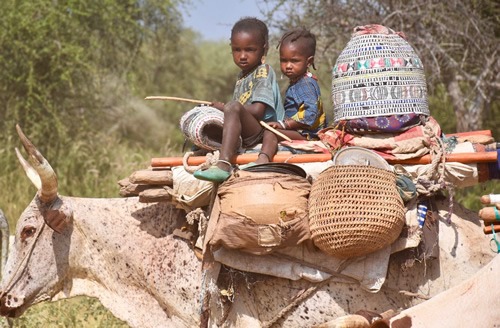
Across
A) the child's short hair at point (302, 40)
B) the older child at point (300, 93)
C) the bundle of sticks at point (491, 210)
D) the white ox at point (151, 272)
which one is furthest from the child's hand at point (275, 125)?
the bundle of sticks at point (491, 210)

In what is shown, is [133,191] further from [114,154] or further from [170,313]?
[114,154]

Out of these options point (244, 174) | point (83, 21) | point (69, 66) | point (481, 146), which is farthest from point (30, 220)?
point (83, 21)

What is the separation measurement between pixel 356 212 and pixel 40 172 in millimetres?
1866

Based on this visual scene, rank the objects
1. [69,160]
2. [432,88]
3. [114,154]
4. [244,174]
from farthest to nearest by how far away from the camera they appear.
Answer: [114,154]
[69,160]
[432,88]
[244,174]

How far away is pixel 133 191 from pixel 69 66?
7.16 meters

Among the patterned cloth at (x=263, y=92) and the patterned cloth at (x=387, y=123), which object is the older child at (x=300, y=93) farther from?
the patterned cloth at (x=387, y=123)

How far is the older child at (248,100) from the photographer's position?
4.94 meters

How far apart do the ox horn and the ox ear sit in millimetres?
53

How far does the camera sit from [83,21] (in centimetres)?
1284

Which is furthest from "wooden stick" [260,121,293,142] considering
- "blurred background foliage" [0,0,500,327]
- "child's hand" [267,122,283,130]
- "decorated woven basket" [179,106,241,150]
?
"blurred background foliage" [0,0,500,327]

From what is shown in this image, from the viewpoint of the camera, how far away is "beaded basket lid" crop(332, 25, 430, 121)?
16.0 feet

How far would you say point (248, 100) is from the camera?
5297mm

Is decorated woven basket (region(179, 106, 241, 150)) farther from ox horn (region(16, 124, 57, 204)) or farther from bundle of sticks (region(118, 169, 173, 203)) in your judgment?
ox horn (region(16, 124, 57, 204))

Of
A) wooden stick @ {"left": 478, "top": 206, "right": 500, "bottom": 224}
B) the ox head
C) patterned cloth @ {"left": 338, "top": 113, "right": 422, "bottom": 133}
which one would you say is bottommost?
the ox head
